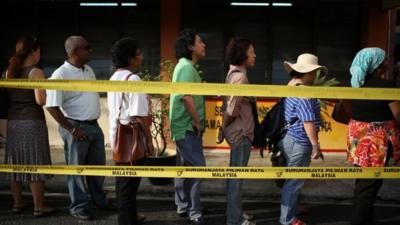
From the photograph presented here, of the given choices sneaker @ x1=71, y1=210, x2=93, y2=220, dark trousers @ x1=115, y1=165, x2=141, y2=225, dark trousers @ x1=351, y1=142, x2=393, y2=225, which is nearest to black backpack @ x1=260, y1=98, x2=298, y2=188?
dark trousers @ x1=351, y1=142, x2=393, y2=225

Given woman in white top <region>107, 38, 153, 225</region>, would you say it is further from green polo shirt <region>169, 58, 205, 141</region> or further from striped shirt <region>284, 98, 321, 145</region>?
striped shirt <region>284, 98, 321, 145</region>

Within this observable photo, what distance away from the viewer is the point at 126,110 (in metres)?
4.17

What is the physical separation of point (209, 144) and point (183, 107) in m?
3.55

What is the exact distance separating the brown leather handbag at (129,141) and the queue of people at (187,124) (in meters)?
0.04

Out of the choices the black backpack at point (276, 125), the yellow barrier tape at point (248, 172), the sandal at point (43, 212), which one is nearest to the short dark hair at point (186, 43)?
the black backpack at point (276, 125)

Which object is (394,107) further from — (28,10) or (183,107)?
(28,10)

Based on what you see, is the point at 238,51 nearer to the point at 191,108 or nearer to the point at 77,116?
the point at 191,108

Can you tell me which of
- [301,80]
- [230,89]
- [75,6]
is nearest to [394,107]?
[301,80]

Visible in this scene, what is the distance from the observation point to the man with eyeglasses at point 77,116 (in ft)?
15.1

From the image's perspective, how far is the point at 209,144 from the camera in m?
8.02

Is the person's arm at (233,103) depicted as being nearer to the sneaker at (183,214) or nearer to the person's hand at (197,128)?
the person's hand at (197,128)

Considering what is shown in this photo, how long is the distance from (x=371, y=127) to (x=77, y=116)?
2757 mm

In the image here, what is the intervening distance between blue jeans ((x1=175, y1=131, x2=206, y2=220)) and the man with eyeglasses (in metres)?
0.92

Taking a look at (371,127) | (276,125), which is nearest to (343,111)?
(371,127)
